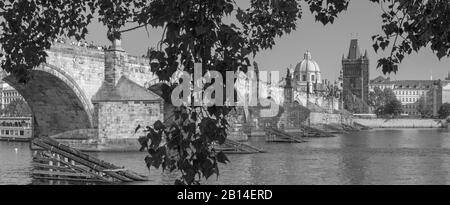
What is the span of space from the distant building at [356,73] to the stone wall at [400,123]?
45359 millimetres

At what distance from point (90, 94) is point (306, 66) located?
5575 inches

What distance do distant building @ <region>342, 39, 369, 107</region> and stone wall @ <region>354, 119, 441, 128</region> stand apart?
149 feet

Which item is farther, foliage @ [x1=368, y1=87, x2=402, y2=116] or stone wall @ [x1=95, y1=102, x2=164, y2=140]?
foliage @ [x1=368, y1=87, x2=402, y2=116]

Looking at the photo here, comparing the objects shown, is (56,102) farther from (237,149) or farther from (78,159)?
(78,159)

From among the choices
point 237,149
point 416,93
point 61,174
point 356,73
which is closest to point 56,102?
point 237,149

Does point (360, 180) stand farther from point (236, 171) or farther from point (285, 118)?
point (285, 118)

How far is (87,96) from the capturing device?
1378 inches

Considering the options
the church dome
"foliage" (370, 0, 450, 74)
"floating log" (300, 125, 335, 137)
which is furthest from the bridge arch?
the church dome

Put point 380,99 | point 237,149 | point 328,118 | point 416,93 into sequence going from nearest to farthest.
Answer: point 237,149 → point 328,118 → point 380,99 → point 416,93

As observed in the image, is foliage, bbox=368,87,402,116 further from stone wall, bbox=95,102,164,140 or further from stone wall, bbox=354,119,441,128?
stone wall, bbox=95,102,164,140

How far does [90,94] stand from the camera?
1384 inches

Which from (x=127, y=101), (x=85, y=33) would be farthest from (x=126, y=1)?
(x=127, y=101)

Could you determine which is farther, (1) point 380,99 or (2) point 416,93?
(2) point 416,93

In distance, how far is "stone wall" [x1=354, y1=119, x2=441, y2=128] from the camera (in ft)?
391
